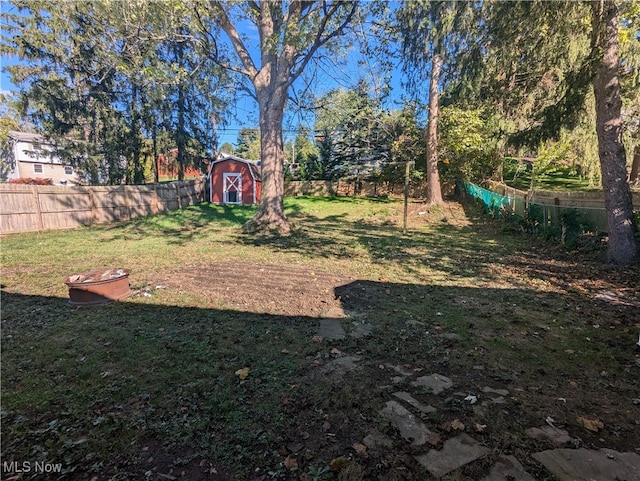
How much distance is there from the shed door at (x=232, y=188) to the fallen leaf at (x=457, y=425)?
71.3ft

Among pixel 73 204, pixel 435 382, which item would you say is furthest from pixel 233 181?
pixel 435 382

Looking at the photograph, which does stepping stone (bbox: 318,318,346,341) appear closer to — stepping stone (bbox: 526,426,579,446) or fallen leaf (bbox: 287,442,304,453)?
fallen leaf (bbox: 287,442,304,453)

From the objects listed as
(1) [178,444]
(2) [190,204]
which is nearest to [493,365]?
(1) [178,444]

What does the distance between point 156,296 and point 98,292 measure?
720 millimetres

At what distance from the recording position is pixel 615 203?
6598mm

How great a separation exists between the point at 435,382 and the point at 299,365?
1.17m

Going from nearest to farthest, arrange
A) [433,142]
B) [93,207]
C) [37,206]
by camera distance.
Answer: [37,206]
[93,207]
[433,142]

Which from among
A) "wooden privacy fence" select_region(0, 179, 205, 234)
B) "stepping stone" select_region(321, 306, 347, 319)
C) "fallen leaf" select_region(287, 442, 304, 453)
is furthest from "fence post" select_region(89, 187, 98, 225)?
"fallen leaf" select_region(287, 442, 304, 453)

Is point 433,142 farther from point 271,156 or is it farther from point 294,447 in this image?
point 294,447

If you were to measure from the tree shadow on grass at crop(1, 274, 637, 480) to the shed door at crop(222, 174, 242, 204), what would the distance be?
60.8 ft

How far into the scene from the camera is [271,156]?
11.6 meters

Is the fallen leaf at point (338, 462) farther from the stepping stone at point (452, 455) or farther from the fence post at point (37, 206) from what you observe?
the fence post at point (37, 206)

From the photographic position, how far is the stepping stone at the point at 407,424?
2.12 meters

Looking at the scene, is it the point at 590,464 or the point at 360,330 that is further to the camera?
the point at 360,330
